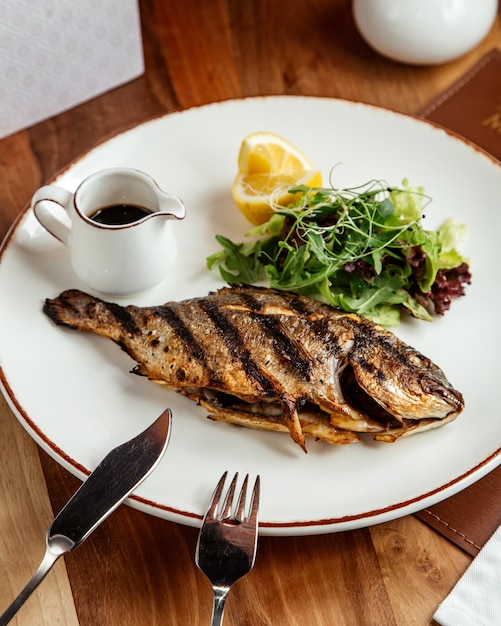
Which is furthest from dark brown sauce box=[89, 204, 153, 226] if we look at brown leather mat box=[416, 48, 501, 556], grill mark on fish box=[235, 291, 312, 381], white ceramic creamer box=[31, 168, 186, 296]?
brown leather mat box=[416, 48, 501, 556]

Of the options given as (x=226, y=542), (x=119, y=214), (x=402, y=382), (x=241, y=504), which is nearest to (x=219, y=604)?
(x=226, y=542)

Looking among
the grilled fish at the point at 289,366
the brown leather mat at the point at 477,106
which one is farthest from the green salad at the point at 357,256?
the brown leather mat at the point at 477,106

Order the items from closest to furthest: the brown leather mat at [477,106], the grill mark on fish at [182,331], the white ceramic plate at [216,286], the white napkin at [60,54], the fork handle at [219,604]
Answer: the fork handle at [219,604], the white ceramic plate at [216,286], the grill mark on fish at [182,331], the white napkin at [60,54], the brown leather mat at [477,106]

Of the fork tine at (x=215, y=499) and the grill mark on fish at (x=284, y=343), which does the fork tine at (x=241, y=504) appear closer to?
the fork tine at (x=215, y=499)

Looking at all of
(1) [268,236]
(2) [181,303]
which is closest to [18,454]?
(2) [181,303]

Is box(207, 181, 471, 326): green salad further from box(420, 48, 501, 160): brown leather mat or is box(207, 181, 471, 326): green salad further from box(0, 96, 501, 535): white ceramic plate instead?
box(420, 48, 501, 160): brown leather mat

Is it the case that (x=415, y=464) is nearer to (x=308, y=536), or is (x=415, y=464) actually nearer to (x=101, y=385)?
(x=308, y=536)
